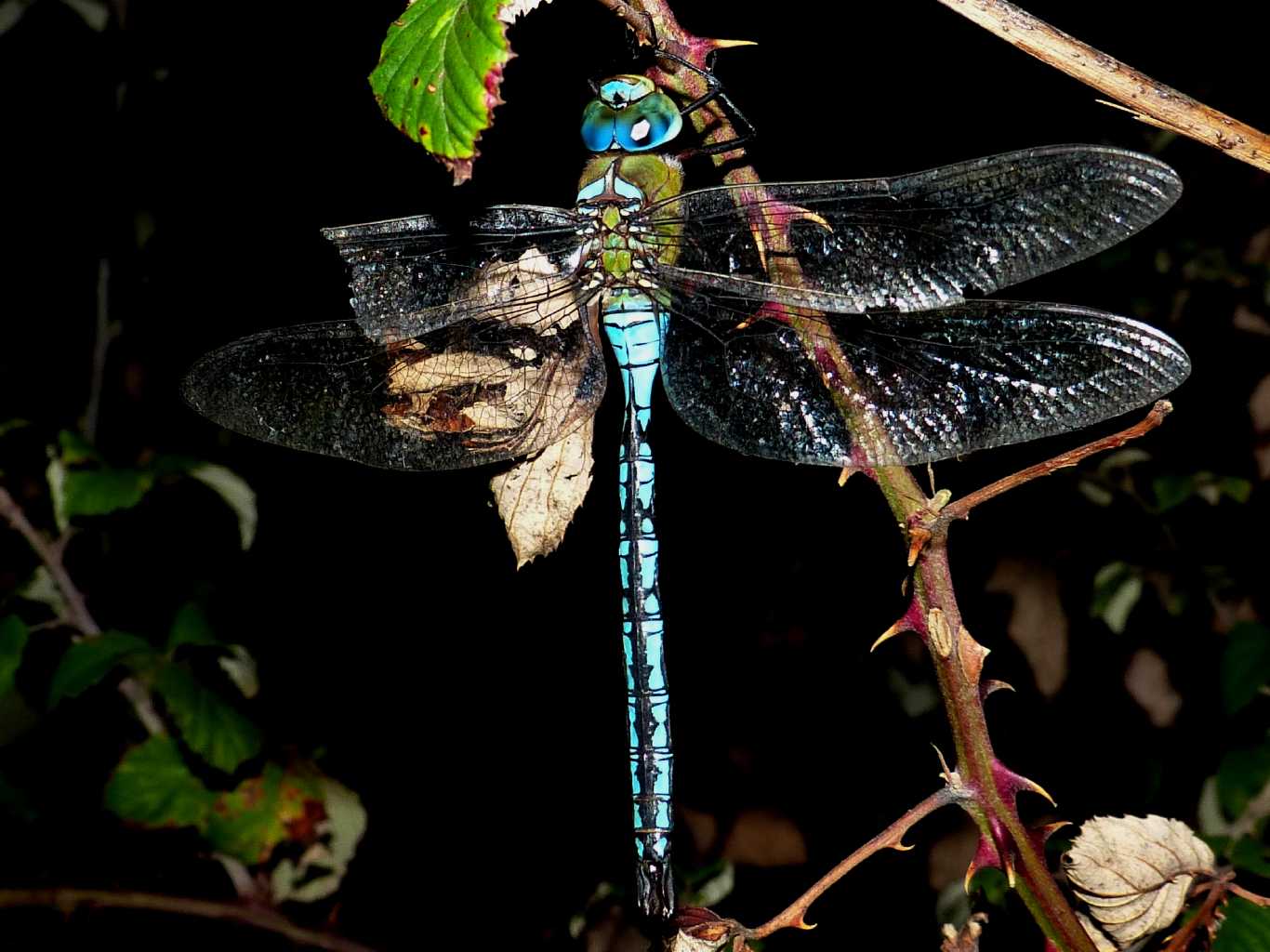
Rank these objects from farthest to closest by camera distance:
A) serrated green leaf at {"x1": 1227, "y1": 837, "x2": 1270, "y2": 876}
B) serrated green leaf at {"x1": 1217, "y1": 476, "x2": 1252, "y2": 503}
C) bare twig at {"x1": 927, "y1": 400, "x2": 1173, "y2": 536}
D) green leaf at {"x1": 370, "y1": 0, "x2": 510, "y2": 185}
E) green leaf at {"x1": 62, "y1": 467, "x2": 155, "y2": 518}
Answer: serrated green leaf at {"x1": 1217, "y1": 476, "x2": 1252, "y2": 503}, green leaf at {"x1": 62, "y1": 467, "x2": 155, "y2": 518}, serrated green leaf at {"x1": 1227, "y1": 837, "x2": 1270, "y2": 876}, green leaf at {"x1": 370, "y1": 0, "x2": 510, "y2": 185}, bare twig at {"x1": 927, "y1": 400, "x2": 1173, "y2": 536}

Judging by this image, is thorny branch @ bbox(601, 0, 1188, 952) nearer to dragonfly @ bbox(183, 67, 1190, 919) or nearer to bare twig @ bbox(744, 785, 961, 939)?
bare twig @ bbox(744, 785, 961, 939)

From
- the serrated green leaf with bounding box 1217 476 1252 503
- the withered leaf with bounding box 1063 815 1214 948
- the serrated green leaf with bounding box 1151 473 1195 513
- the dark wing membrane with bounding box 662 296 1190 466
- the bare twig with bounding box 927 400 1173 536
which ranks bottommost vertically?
the serrated green leaf with bounding box 1217 476 1252 503

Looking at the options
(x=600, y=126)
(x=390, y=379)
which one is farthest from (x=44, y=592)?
(x=600, y=126)

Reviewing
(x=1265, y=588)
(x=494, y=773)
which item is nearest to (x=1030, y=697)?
(x=1265, y=588)

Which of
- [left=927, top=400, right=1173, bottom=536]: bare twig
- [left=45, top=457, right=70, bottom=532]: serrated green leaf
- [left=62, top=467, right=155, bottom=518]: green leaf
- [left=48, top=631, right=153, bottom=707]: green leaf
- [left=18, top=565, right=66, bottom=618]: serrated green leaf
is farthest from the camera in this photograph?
[left=18, top=565, right=66, bottom=618]: serrated green leaf

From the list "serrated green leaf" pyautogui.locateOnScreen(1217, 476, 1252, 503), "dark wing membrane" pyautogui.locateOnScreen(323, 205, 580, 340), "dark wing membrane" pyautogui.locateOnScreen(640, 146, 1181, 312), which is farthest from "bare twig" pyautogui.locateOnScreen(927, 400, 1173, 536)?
"serrated green leaf" pyautogui.locateOnScreen(1217, 476, 1252, 503)

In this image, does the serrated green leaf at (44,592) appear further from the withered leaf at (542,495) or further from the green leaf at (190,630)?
the withered leaf at (542,495)
